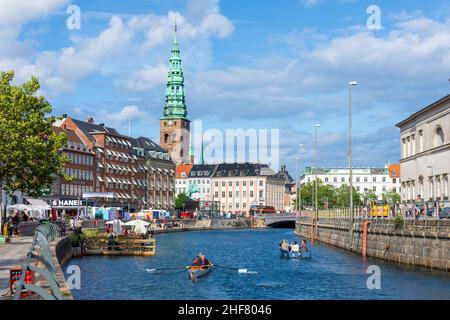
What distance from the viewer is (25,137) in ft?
200

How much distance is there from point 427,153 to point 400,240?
1799 inches

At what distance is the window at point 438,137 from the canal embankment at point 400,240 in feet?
64.2

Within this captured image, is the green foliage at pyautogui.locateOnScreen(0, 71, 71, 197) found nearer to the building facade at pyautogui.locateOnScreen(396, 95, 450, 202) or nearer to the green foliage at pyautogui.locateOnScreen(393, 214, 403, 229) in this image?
the green foliage at pyautogui.locateOnScreen(393, 214, 403, 229)

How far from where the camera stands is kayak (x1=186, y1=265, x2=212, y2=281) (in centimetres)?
4809

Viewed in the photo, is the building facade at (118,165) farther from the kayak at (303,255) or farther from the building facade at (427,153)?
the kayak at (303,255)

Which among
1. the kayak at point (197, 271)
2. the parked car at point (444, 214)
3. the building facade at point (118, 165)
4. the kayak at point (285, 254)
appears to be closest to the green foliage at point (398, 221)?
the parked car at point (444, 214)

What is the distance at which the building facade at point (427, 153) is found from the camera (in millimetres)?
90188

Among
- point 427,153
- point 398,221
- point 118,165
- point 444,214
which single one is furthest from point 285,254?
point 118,165

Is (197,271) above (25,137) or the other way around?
the other way around

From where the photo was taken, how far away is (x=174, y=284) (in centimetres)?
4578

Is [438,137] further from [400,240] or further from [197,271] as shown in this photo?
[197,271]

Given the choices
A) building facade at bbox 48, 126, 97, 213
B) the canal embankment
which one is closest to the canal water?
the canal embankment
